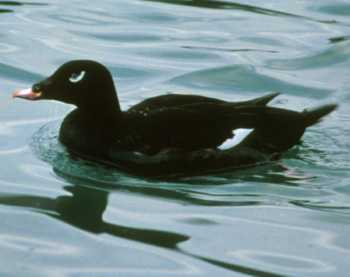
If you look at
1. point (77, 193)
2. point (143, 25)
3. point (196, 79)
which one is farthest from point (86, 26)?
point (77, 193)

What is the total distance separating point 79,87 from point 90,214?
1.24m

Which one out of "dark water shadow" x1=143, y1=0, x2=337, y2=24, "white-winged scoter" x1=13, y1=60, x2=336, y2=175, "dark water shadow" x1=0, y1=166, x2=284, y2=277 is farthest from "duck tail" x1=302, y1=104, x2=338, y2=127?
"dark water shadow" x1=143, y1=0, x2=337, y2=24

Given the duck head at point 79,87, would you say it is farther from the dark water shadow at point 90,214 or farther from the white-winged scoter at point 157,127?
the dark water shadow at point 90,214

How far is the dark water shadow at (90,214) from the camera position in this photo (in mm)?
5839

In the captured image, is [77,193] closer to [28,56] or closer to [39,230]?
[39,230]

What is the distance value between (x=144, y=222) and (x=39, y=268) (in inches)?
33.5

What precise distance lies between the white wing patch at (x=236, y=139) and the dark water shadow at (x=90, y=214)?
2.84 feet

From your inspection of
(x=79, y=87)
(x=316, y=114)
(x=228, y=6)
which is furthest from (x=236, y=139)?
(x=228, y=6)

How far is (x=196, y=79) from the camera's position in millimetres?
9844

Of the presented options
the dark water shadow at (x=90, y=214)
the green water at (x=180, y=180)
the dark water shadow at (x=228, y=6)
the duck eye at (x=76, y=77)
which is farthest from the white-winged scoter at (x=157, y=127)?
the dark water shadow at (x=228, y=6)

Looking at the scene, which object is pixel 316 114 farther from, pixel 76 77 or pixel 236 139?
pixel 76 77

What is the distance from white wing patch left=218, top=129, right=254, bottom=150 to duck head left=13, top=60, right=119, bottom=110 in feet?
2.38

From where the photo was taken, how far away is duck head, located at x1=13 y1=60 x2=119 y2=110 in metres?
7.46

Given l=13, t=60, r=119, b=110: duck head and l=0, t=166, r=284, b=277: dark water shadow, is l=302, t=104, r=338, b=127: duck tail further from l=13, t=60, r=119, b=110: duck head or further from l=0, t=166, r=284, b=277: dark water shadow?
l=0, t=166, r=284, b=277: dark water shadow
